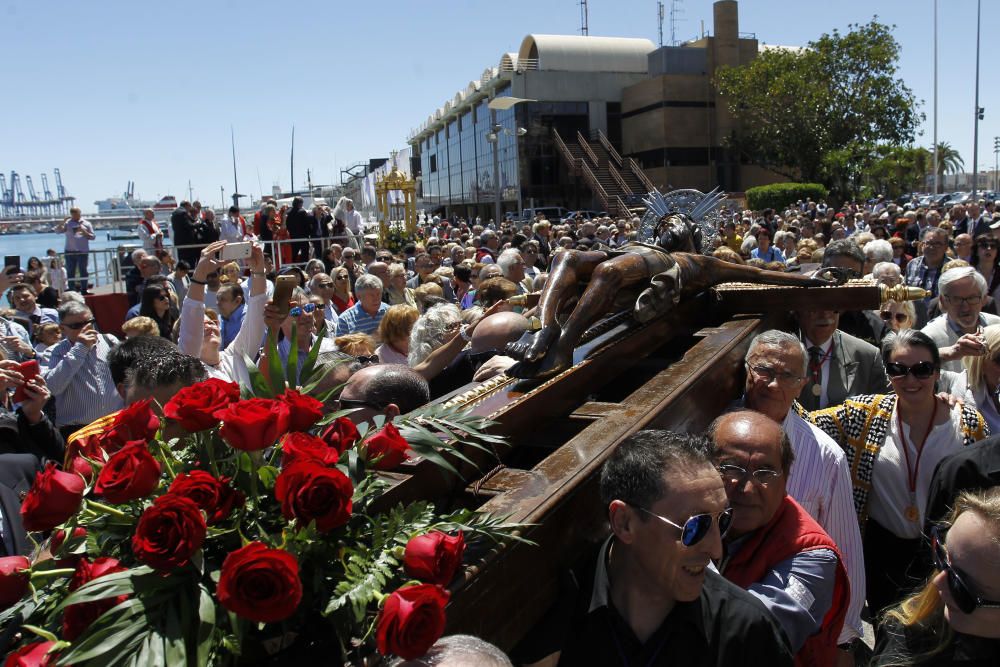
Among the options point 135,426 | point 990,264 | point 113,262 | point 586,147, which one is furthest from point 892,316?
point 586,147

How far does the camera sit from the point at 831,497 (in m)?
2.91

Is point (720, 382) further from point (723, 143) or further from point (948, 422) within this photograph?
point (723, 143)

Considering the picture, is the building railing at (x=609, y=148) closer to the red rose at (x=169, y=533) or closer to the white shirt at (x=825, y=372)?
the white shirt at (x=825, y=372)

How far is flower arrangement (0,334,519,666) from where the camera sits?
1.30 metres

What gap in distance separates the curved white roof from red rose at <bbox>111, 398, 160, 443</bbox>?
4418cm

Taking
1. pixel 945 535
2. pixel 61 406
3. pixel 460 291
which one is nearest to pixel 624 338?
pixel 945 535

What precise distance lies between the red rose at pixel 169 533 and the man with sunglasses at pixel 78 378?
164 inches

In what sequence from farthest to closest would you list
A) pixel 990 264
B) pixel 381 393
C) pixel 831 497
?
pixel 990 264 → pixel 381 393 → pixel 831 497

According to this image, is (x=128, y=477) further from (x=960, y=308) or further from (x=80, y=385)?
(x=960, y=308)

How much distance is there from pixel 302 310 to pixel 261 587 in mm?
3896

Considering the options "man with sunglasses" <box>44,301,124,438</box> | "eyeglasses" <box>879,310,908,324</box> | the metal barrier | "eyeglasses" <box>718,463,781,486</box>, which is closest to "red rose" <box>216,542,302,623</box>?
"eyeglasses" <box>718,463,781,486</box>

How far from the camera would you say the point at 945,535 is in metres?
2.06

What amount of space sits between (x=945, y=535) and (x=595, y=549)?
998mm

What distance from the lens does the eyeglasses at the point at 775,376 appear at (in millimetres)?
3094
